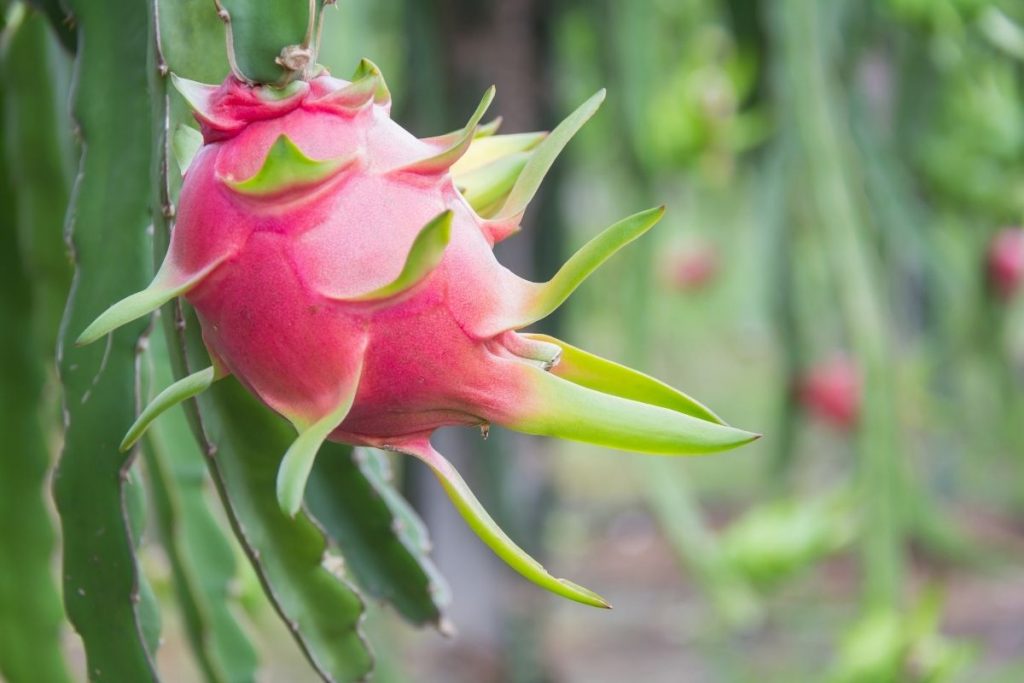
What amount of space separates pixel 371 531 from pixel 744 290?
1.64m

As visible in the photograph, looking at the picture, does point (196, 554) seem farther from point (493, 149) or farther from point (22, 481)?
point (493, 149)

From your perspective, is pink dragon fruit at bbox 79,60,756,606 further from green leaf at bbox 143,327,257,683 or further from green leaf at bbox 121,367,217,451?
green leaf at bbox 143,327,257,683

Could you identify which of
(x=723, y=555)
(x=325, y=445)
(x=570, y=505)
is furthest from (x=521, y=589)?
(x=570, y=505)

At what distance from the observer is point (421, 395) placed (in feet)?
1.19

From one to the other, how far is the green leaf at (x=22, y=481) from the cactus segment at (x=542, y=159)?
397 mm

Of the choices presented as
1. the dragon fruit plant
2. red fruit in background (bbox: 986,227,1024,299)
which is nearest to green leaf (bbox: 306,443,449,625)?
the dragon fruit plant

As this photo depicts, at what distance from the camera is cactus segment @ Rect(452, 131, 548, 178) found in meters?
0.44

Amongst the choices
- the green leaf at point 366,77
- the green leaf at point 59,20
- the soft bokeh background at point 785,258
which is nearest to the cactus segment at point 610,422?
the green leaf at point 366,77

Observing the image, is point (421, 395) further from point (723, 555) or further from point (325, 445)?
point (723, 555)

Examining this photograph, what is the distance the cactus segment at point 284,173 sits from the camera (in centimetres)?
36

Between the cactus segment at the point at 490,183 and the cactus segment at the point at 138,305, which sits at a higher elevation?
the cactus segment at the point at 490,183

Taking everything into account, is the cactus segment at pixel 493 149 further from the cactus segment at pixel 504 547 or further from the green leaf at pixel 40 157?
the green leaf at pixel 40 157

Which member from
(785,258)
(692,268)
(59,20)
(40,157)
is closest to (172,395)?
(59,20)

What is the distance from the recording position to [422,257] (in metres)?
0.34
